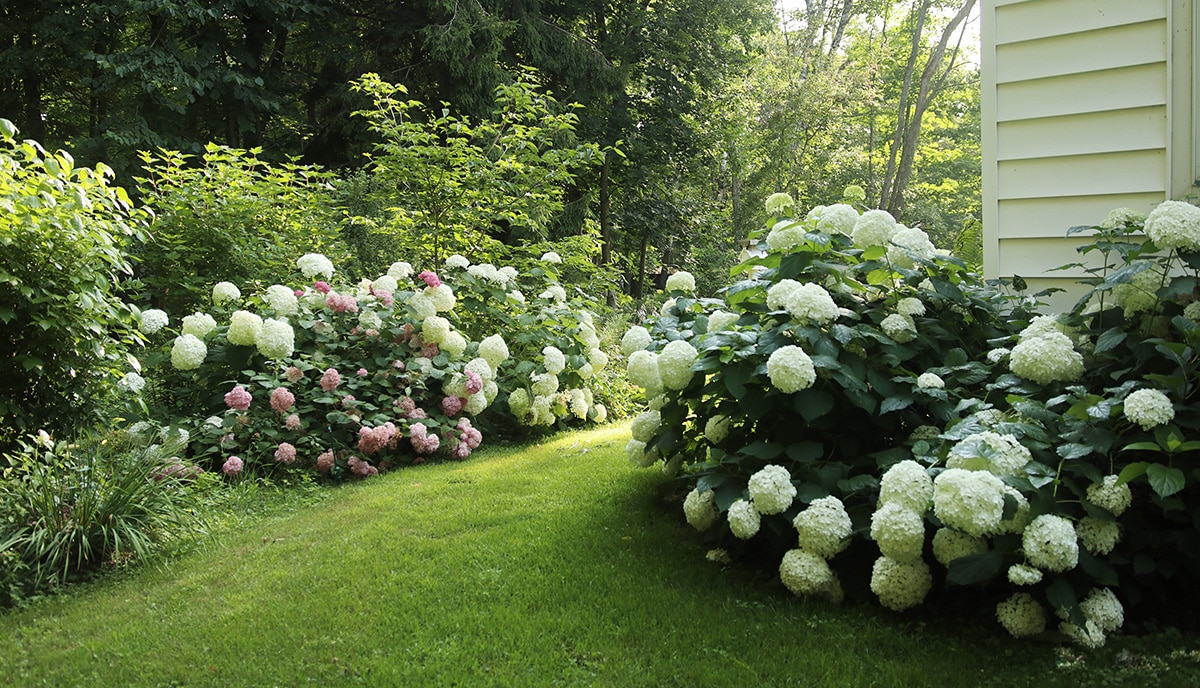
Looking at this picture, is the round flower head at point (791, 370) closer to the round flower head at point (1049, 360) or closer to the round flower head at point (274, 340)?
the round flower head at point (1049, 360)

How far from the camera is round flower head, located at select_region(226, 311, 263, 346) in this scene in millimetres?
4430

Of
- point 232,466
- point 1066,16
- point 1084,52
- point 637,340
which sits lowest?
point 232,466

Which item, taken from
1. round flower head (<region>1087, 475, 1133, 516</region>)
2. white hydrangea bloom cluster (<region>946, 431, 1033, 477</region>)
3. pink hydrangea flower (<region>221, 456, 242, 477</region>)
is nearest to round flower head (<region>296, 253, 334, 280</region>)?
pink hydrangea flower (<region>221, 456, 242, 477</region>)

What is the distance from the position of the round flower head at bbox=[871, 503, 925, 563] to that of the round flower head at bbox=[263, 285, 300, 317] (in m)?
3.74

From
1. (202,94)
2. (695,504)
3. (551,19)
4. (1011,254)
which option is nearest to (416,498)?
(695,504)

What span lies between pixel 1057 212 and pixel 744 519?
1984 millimetres

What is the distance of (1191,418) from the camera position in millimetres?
2182

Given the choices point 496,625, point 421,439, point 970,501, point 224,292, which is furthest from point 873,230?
point 224,292

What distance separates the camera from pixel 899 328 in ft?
8.96

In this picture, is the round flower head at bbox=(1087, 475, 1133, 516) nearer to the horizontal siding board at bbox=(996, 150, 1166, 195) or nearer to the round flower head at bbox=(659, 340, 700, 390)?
the round flower head at bbox=(659, 340, 700, 390)

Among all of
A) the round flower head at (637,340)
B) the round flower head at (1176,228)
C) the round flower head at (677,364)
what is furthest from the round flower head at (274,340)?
the round flower head at (1176,228)

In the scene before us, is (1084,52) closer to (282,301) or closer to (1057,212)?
(1057,212)

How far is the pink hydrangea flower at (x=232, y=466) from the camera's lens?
13.6 ft

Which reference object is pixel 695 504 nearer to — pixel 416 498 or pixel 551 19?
pixel 416 498
